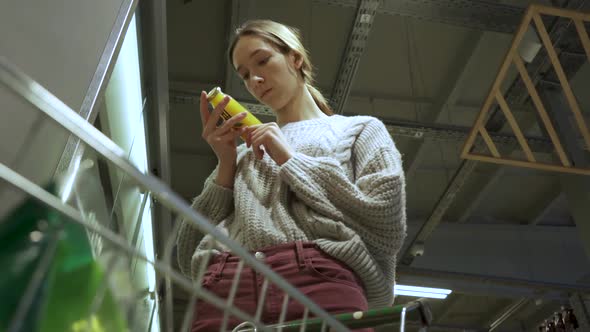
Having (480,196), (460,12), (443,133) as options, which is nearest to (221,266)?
(460,12)

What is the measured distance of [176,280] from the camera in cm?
34

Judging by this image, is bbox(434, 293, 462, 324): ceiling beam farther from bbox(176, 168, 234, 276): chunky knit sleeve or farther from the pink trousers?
the pink trousers

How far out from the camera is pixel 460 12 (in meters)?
3.64

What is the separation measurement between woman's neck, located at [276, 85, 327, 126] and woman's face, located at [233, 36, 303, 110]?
4cm

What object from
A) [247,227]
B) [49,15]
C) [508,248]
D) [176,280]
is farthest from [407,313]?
[508,248]

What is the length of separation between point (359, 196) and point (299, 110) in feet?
1.23

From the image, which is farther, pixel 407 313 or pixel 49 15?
pixel 49 15

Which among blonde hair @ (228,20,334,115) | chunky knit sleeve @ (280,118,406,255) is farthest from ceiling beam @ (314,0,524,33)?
chunky knit sleeve @ (280,118,406,255)

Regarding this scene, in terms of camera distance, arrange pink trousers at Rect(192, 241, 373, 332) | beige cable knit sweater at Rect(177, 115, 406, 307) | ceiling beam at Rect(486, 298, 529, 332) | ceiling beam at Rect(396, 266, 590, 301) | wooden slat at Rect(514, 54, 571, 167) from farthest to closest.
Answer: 1. ceiling beam at Rect(486, 298, 529, 332)
2. ceiling beam at Rect(396, 266, 590, 301)
3. wooden slat at Rect(514, 54, 571, 167)
4. beige cable knit sweater at Rect(177, 115, 406, 307)
5. pink trousers at Rect(192, 241, 373, 332)

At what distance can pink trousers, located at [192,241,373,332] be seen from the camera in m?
0.75

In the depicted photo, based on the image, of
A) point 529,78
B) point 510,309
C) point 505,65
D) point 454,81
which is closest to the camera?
point 505,65

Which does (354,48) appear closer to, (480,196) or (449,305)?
(480,196)

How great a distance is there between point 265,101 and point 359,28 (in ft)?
8.50

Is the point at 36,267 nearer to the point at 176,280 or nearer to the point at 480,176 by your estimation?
the point at 176,280
